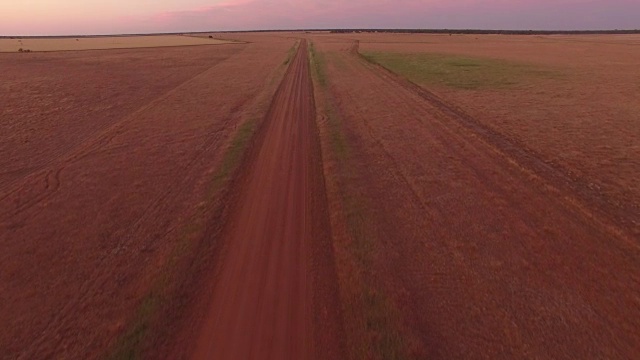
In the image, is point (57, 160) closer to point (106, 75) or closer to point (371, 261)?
point (371, 261)

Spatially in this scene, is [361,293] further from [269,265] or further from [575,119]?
[575,119]

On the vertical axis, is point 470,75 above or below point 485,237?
above

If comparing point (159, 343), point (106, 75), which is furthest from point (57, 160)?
point (106, 75)

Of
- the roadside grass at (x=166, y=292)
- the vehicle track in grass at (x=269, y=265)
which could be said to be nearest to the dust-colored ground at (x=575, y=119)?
the vehicle track in grass at (x=269, y=265)

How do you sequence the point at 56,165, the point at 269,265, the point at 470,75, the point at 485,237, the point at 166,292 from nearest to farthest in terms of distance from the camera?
the point at 166,292, the point at 269,265, the point at 485,237, the point at 56,165, the point at 470,75

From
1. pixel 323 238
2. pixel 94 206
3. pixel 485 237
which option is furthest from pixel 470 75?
pixel 94 206

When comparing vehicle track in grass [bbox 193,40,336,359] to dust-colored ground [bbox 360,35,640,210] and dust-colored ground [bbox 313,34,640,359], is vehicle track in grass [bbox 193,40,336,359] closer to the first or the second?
dust-colored ground [bbox 313,34,640,359]

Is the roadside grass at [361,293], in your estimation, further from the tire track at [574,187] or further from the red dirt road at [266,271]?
the tire track at [574,187]

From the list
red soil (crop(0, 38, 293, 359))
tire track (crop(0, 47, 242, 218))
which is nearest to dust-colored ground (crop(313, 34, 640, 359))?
red soil (crop(0, 38, 293, 359))
